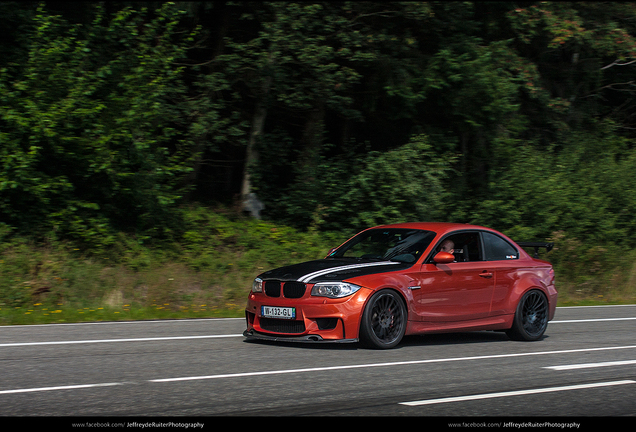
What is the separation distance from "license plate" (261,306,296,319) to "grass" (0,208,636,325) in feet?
13.3

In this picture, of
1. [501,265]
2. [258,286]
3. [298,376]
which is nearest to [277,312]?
[258,286]

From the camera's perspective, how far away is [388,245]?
9.68 m

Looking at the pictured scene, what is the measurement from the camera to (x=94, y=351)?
27.5 feet

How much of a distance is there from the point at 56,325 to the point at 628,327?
9.20m

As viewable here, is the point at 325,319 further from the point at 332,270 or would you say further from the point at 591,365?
the point at 591,365

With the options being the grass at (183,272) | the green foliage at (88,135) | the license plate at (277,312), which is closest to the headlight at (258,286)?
the license plate at (277,312)

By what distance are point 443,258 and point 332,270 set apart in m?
1.46

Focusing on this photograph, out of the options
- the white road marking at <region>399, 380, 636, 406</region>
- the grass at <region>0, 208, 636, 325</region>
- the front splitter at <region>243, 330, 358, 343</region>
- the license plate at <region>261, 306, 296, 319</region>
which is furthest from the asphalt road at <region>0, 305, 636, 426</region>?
the grass at <region>0, 208, 636, 325</region>

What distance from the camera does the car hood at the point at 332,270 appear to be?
8.62 m

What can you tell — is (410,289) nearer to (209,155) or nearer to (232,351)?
(232,351)

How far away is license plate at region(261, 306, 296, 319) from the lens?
28.0 feet

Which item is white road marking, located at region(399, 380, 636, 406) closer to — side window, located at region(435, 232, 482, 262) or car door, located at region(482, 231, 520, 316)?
car door, located at region(482, 231, 520, 316)

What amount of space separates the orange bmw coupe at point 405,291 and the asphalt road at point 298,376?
27cm
